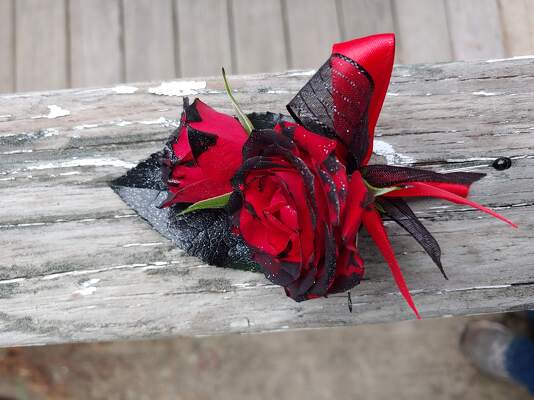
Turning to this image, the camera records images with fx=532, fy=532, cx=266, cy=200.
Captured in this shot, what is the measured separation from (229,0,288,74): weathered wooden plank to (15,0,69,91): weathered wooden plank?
15.5 inches

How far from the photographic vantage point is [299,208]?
18.8 inches

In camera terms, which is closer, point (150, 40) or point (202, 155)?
point (202, 155)

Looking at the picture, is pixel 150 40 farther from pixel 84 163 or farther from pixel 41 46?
pixel 84 163

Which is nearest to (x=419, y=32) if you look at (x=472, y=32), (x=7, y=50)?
(x=472, y=32)

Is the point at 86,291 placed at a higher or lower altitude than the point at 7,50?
lower

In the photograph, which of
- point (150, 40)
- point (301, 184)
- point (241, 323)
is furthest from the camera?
point (150, 40)

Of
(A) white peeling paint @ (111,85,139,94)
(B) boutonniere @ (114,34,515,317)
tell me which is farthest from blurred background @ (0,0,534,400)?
(B) boutonniere @ (114,34,515,317)

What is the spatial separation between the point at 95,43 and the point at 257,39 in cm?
37

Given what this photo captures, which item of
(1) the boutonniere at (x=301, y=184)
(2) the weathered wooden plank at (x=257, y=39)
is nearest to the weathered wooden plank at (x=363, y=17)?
(2) the weathered wooden plank at (x=257, y=39)

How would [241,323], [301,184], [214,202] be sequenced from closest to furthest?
1. [301,184]
2. [214,202]
3. [241,323]

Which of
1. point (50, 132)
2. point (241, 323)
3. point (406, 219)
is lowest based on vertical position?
point (241, 323)

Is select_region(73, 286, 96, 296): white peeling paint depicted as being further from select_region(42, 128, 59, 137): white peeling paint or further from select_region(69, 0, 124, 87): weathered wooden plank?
select_region(69, 0, 124, 87): weathered wooden plank

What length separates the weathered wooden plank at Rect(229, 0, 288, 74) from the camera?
1.20 meters

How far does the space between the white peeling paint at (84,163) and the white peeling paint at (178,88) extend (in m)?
0.11
